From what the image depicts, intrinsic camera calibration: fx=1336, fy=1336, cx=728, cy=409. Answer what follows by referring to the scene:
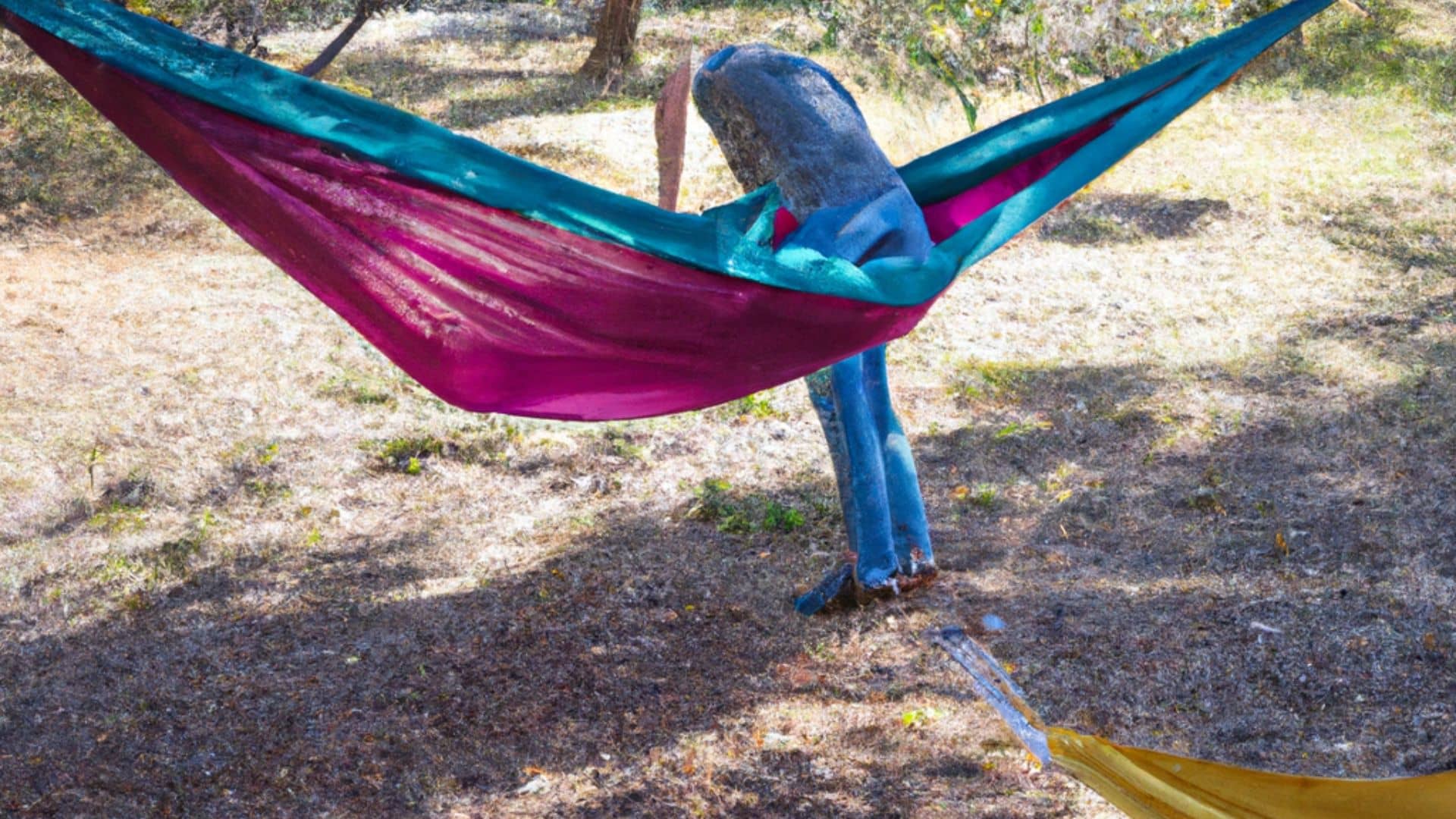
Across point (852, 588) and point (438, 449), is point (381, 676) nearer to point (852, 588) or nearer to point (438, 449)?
point (852, 588)

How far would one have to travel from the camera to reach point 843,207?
113 inches

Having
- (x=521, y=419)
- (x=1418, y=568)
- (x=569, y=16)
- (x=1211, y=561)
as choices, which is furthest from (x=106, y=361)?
(x=569, y=16)

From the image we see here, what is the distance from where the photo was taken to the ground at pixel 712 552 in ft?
9.64

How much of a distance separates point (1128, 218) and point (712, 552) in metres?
3.97

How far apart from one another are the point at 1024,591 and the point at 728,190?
4.01 metres

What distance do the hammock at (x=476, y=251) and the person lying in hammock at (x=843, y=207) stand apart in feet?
0.51

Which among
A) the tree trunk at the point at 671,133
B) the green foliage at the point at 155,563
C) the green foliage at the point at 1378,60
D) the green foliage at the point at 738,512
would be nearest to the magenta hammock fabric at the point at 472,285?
the tree trunk at the point at 671,133

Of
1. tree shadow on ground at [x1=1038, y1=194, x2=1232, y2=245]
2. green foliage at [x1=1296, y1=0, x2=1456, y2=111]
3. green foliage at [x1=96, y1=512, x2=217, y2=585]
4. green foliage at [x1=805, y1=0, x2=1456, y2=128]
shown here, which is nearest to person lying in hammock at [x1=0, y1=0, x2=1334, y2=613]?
green foliage at [x1=96, y1=512, x2=217, y2=585]

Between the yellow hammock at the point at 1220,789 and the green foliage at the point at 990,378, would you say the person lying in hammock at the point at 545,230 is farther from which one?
the green foliage at the point at 990,378

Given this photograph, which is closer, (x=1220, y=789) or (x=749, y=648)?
(x=1220, y=789)

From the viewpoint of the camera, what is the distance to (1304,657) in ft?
10.5

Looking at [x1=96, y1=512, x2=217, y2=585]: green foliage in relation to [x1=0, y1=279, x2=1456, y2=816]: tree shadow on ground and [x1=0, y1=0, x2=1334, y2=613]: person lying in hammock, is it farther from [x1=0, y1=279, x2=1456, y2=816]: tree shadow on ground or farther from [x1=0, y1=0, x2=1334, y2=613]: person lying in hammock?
[x1=0, y1=0, x2=1334, y2=613]: person lying in hammock

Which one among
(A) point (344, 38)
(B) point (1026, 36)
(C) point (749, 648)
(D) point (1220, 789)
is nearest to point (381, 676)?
(C) point (749, 648)

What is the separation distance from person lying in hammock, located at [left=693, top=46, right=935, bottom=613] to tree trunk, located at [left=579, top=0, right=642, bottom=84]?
20.9ft
